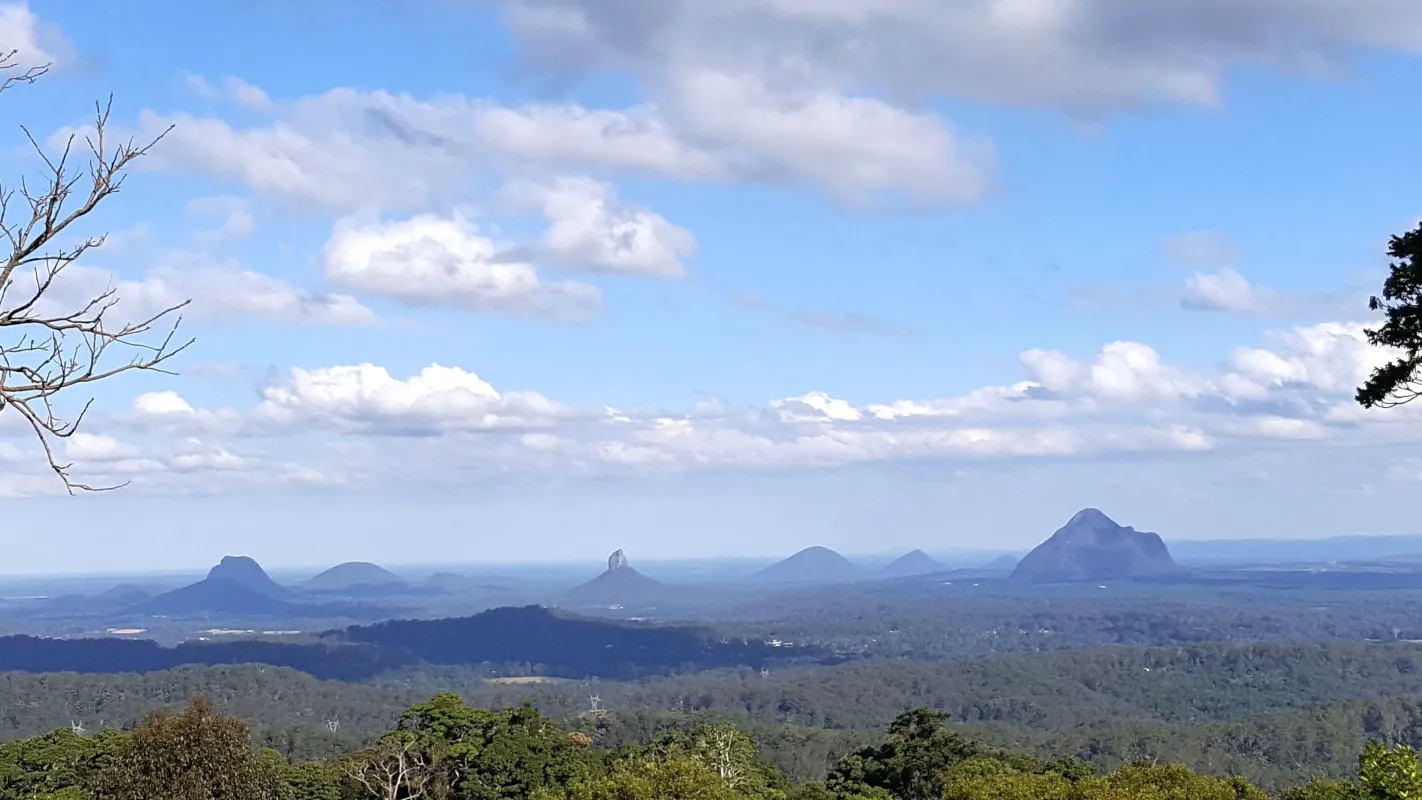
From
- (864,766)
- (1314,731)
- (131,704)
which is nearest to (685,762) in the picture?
(864,766)

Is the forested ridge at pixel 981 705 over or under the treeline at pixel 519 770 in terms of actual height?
under

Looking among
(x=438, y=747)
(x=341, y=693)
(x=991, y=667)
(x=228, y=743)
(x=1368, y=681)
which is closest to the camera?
(x=228, y=743)

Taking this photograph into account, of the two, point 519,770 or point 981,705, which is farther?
point 981,705

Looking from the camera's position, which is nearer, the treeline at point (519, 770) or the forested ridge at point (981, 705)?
the treeline at point (519, 770)

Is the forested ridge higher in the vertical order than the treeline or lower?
lower

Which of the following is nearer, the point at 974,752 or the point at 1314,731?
the point at 974,752

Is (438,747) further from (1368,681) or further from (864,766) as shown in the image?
(1368,681)

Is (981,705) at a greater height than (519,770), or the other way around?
(519,770)

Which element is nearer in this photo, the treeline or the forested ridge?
the treeline
